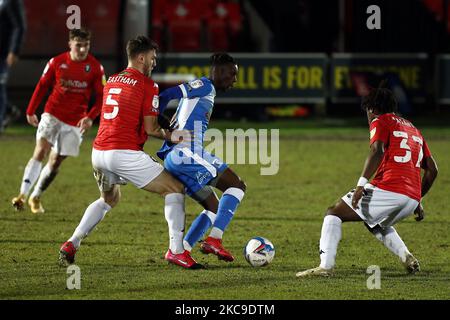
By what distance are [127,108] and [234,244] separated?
90.8 inches

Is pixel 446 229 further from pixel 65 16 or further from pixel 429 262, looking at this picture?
pixel 65 16

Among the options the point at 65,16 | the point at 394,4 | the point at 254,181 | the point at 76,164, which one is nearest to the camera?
the point at 254,181

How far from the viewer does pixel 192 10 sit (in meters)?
26.1

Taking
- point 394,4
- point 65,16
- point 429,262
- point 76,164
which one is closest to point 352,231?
A: point 429,262

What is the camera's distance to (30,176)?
13133mm

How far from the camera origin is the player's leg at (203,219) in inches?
384

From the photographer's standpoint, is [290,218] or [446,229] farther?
[290,218]

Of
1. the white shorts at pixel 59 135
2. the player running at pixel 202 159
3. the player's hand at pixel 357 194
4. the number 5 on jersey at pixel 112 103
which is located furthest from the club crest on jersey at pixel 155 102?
the white shorts at pixel 59 135

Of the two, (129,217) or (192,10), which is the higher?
Answer: (192,10)

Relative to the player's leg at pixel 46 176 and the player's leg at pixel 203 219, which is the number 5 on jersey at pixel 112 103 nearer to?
the player's leg at pixel 203 219

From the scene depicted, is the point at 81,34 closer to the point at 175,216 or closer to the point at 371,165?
the point at 175,216

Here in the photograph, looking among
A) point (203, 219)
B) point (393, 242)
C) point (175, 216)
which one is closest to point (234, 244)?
point (203, 219)

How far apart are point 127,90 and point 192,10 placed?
1710 centimetres

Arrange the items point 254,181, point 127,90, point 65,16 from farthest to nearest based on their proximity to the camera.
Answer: point 65,16 < point 254,181 < point 127,90
